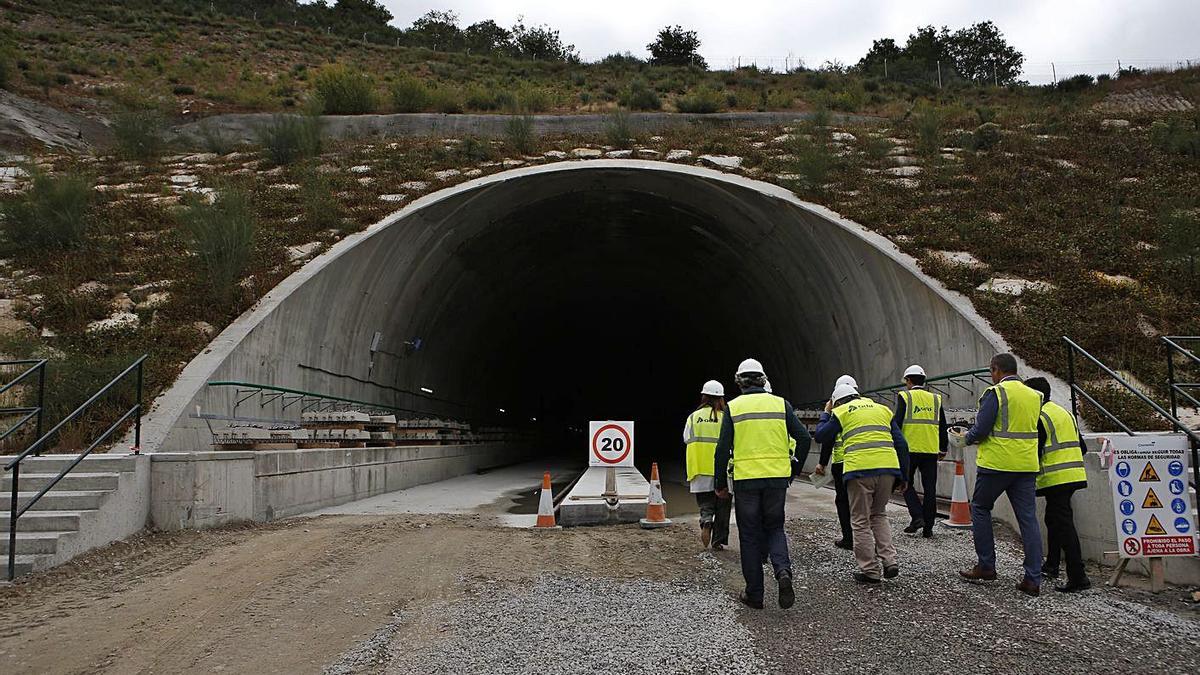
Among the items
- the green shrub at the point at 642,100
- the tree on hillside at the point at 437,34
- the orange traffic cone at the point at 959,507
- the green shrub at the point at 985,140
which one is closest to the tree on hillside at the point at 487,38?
the tree on hillside at the point at 437,34

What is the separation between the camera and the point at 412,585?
7.04 metres

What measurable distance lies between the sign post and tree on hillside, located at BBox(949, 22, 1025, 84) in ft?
217

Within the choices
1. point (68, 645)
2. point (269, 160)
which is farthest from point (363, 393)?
point (68, 645)

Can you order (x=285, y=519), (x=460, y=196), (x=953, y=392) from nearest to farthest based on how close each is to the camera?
(x=285, y=519)
(x=953, y=392)
(x=460, y=196)

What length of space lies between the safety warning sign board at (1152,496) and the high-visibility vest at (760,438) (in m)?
2.65

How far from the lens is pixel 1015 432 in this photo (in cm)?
668

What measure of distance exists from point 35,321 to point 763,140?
721 inches

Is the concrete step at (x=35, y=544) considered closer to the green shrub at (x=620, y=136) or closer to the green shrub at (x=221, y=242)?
the green shrub at (x=221, y=242)

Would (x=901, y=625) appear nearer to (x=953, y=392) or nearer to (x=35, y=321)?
(x=953, y=392)

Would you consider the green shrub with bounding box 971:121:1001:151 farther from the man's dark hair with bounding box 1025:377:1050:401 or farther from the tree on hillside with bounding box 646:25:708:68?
the tree on hillside with bounding box 646:25:708:68

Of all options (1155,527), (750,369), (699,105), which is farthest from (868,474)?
(699,105)

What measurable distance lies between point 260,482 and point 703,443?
19.2 ft

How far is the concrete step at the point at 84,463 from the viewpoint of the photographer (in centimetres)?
905

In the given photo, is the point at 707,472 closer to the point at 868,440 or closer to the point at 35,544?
the point at 868,440
